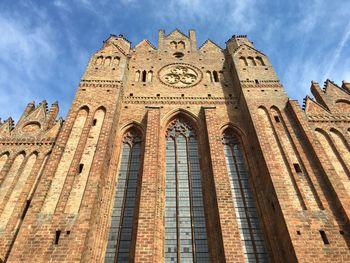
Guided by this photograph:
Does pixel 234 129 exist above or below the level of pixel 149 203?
above

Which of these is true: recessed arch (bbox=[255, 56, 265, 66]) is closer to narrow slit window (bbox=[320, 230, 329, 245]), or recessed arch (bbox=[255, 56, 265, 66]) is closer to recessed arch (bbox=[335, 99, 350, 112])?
recessed arch (bbox=[335, 99, 350, 112])

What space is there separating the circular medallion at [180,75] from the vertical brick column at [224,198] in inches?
161

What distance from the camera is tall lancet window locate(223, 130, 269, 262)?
9.92m

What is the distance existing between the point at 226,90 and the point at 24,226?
1152 cm

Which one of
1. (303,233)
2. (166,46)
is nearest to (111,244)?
(303,233)

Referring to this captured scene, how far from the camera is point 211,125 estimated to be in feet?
44.5

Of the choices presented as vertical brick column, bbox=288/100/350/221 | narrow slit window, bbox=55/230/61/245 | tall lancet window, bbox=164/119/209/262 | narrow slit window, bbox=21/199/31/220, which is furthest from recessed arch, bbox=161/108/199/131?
narrow slit window, bbox=55/230/61/245

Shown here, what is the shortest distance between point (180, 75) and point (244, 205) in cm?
924

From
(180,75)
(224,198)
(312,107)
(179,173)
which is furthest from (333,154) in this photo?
(180,75)

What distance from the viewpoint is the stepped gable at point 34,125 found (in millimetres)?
13344

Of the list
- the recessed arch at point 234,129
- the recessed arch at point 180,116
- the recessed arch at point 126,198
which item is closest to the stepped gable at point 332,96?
the recessed arch at point 234,129

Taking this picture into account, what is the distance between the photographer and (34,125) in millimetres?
14070

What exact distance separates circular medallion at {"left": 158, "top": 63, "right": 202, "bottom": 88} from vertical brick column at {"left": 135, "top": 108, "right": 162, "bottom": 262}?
165 inches

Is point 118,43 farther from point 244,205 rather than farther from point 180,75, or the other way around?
point 244,205
